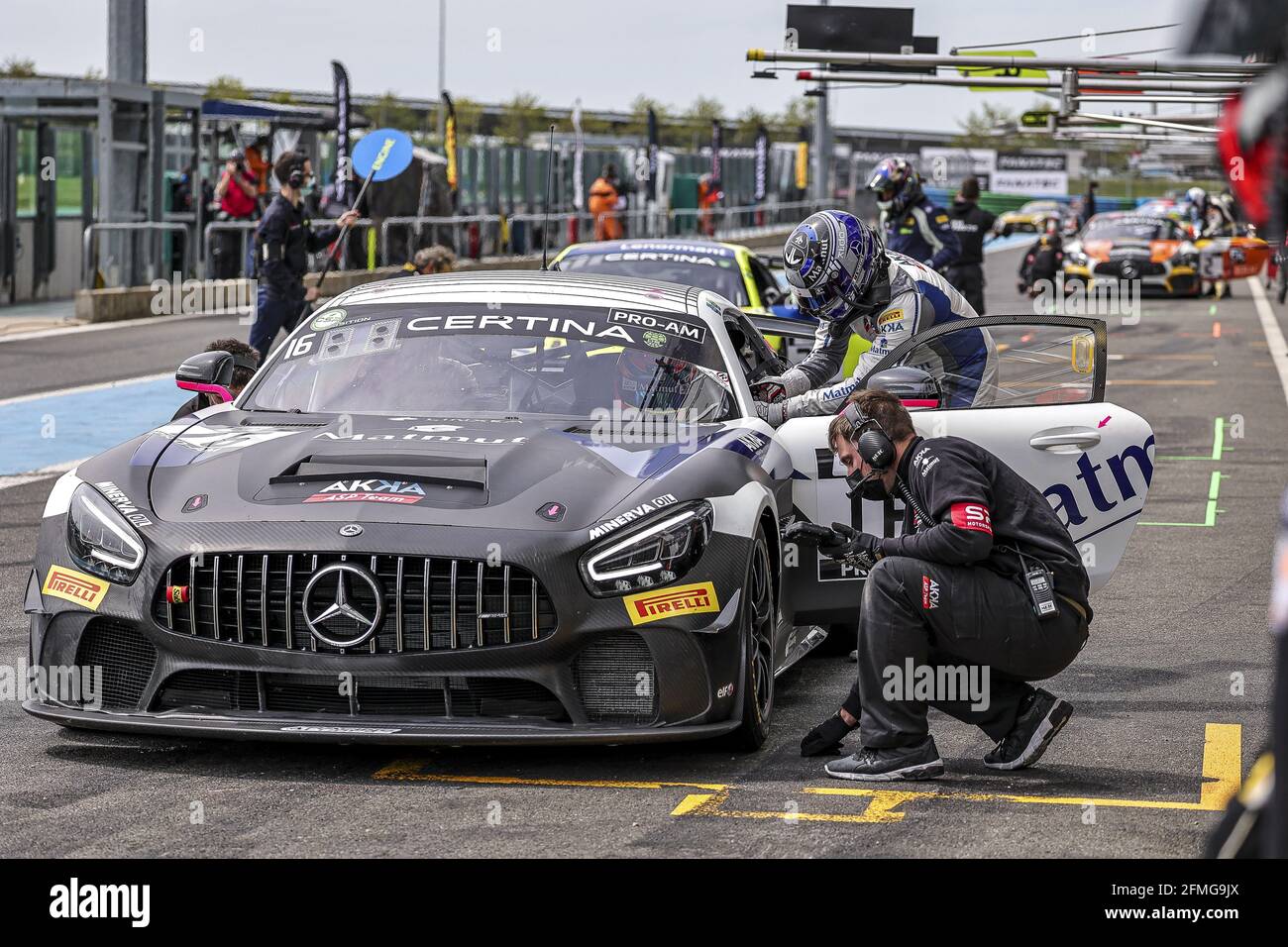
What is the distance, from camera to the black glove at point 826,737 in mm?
6051

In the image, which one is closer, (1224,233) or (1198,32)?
(1198,32)

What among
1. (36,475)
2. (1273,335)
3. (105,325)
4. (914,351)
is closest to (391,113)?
(1273,335)

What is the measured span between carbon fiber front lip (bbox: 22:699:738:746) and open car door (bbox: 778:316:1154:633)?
1270 mm

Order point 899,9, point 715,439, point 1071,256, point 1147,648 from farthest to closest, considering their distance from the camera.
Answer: point 1071,256
point 899,9
point 1147,648
point 715,439

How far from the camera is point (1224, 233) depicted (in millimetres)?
40469

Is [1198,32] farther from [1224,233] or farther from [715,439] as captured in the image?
[1224,233]

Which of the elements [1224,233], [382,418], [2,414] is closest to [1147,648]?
[382,418]

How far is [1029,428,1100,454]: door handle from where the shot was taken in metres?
6.99

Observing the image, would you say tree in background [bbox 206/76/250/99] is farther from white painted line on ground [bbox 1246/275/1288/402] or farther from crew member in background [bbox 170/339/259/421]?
crew member in background [bbox 170/339/259/421]

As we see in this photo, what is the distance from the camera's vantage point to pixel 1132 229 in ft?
121

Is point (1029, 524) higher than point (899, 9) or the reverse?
the reverse

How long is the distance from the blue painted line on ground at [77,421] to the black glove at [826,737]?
7892 mm

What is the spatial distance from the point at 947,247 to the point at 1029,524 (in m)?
10.8

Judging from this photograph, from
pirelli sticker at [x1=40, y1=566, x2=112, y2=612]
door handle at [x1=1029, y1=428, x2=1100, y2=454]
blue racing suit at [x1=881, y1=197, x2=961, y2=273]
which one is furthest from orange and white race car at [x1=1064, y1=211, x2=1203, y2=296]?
pirelli sticker at [x1=40, y1=566, x2=112, y2=612]
